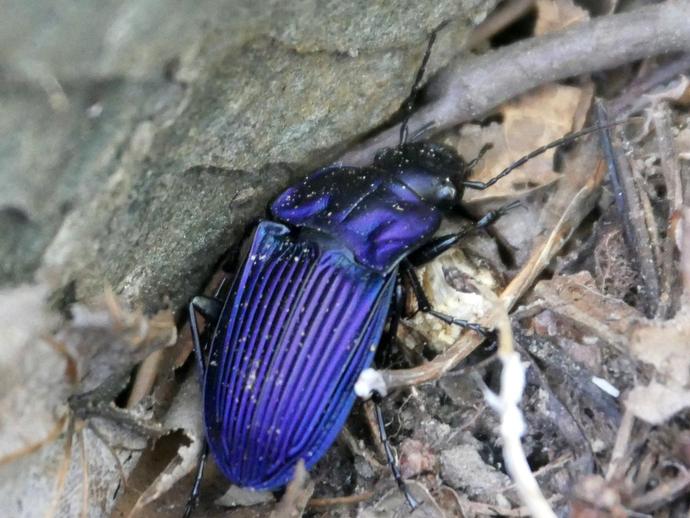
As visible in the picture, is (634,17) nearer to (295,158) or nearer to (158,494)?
(295,158)

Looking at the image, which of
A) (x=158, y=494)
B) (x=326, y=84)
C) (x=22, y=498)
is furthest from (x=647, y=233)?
(x=22, y=498)

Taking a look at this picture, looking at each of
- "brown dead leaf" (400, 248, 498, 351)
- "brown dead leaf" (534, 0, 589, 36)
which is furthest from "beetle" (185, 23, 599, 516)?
"brown dead leaf" (534, 0, 589, 36)

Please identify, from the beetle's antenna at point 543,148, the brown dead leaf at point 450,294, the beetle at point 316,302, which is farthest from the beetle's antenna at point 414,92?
the brown dead leaf at point 450,294

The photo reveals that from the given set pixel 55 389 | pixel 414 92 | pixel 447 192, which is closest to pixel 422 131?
pixel 414 92

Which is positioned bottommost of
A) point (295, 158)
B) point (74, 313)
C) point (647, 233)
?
point (647, 233)

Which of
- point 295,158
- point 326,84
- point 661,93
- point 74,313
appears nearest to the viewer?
point 74,313

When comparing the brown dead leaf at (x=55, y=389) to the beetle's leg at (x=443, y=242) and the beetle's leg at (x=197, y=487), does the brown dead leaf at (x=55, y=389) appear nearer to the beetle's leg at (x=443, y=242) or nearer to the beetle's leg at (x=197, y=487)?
the beetle's leg at (x=197, y=487)

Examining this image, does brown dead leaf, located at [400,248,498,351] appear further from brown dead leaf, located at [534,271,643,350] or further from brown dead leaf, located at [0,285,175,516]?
brown dead leaf, located at [0,285,175,516]
